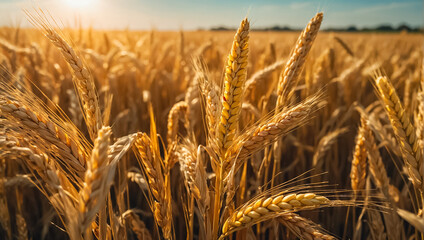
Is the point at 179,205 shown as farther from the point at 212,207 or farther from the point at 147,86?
the point at 147,86

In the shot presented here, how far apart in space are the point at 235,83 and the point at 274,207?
364 millimetres

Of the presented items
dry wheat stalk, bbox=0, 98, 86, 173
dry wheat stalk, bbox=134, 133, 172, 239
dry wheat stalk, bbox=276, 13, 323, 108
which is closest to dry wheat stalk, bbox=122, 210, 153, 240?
dry wheat stalk, bbox=134, 133, 172, 239

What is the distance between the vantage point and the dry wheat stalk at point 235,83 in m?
0.86

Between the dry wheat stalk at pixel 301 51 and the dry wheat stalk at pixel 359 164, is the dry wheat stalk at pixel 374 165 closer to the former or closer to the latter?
the dry wheat stalk at pixel 359 164

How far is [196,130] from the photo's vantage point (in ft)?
7.16

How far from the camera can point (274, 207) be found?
0.83 m

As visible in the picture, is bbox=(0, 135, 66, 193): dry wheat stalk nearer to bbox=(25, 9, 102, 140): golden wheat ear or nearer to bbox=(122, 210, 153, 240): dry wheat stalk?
bbox=(25, 9, 102, 140): golden wheat ear

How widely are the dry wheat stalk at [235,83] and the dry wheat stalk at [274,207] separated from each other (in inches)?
8.7

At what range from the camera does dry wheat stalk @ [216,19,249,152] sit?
2.83 feet

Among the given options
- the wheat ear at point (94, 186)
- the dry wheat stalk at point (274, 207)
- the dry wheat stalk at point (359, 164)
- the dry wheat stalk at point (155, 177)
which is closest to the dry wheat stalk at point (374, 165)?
the dry wheat stalk at point (359, 164)

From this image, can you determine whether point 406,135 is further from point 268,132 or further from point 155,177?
point 155,177

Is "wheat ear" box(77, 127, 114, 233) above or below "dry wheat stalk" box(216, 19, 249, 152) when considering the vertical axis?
below

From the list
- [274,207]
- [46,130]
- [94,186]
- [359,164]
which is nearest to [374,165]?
[359,164]

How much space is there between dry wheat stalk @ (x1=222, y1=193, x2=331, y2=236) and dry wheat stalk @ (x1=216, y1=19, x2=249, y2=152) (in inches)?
8.7
